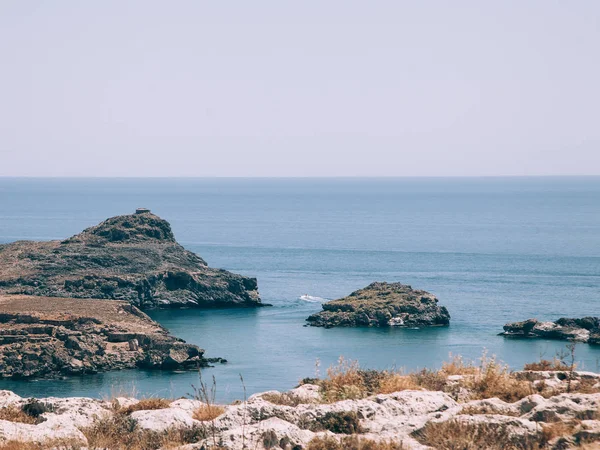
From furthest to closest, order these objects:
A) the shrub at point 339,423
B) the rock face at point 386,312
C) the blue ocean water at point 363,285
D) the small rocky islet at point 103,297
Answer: the rock face at point 386,312 < the small rocky islet at point 103,297 < the blue ocean water at point 363,285 < the shrub at point 339,423

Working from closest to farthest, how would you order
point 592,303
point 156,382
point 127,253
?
point 156,382, point 592,303, point 127,253

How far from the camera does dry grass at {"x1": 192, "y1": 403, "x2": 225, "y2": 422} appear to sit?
12.1 meters

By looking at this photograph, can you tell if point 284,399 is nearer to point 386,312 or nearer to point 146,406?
point 146,406

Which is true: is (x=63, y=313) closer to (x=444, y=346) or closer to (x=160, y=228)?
(x=444, y=346)

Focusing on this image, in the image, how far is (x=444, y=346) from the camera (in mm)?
79812

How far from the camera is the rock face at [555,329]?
3203 inches

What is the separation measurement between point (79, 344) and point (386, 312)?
119ft

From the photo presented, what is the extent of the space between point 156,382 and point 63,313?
17.8m

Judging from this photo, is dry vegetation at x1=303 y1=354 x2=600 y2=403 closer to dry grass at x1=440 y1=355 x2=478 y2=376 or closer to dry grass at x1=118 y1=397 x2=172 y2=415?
dry grass at x1=440 y1=355 x2=478 y2=376

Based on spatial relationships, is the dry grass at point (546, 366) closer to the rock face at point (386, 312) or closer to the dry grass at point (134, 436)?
the dry grass at point (134, 436)

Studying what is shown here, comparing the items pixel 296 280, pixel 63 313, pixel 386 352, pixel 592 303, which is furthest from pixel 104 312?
pixel 592 303

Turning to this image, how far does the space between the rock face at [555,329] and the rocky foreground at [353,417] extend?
232ft

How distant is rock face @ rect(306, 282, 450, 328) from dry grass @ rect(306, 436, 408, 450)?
79.8m

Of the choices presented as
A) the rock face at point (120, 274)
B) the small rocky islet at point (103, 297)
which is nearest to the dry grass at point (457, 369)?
the small rocky islet at point (103, 297)
